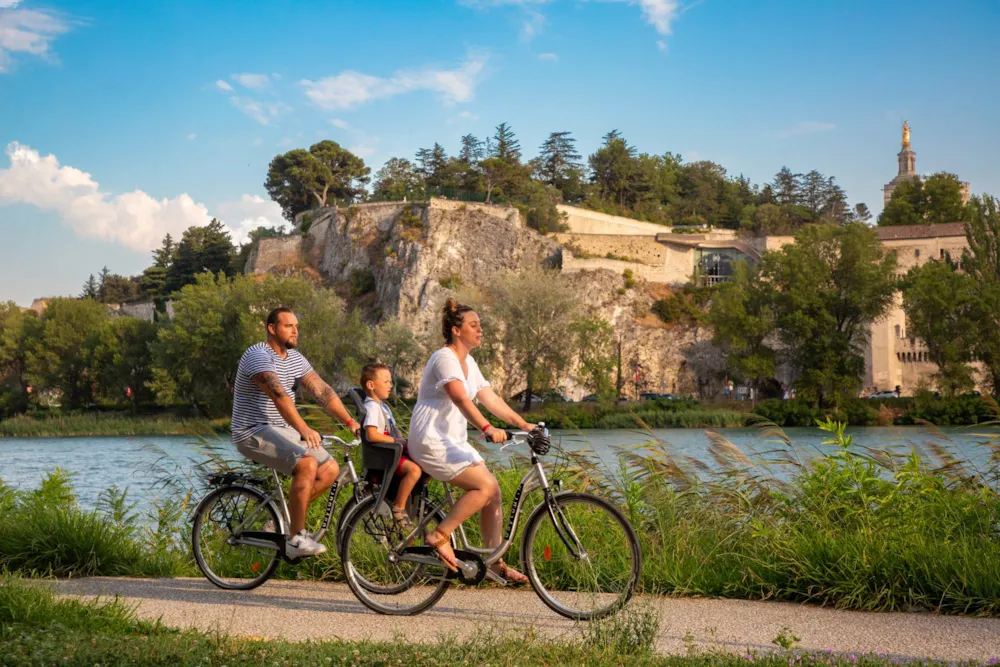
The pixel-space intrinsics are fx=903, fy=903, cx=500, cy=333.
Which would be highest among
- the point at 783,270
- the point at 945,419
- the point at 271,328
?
the point at 783,270

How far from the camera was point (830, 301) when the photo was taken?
4747 centimetres

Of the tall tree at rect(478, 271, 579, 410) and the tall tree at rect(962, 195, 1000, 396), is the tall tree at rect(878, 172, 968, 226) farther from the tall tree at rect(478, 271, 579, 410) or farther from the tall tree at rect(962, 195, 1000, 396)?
the tall tree at rect(478, 271, 579, 410)

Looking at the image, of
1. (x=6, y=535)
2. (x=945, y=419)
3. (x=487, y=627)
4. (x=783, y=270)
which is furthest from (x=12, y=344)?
(x=487, y=627)

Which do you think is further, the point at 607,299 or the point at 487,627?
the point at 607,299

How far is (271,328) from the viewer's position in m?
6.06

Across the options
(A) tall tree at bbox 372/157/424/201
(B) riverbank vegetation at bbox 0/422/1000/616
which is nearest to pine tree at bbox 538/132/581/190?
(A) tall tree at bbox 372/157/424/201

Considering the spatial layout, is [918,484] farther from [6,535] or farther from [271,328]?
[6,535]

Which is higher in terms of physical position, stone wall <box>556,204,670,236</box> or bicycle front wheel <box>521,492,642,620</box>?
stone wall <box>556,204,670,236</box>

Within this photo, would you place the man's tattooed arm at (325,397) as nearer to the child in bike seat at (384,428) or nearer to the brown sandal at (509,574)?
the child in bike seat at (384,428)

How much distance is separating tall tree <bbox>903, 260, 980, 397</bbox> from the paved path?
43.0 m

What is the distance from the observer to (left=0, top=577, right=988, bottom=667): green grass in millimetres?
3875

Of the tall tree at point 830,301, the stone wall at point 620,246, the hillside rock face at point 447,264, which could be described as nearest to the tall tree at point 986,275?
the tall tree at point 830,301

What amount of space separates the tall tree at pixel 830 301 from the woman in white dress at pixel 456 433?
4391 centimetres

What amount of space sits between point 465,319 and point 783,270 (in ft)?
152
